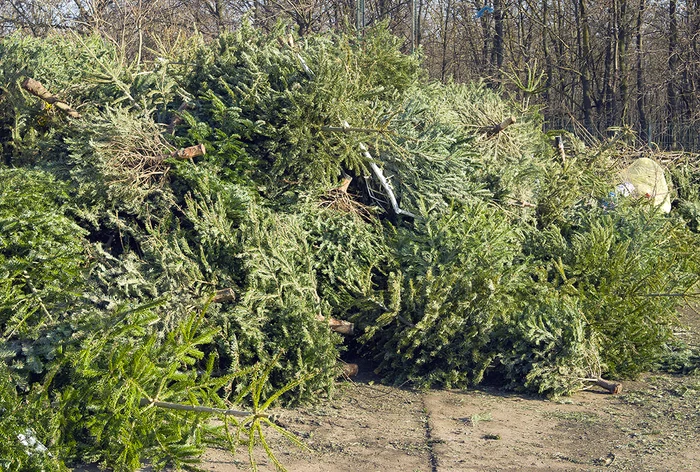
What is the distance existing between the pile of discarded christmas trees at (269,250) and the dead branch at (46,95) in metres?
0.02

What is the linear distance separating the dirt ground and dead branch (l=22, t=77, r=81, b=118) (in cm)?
354

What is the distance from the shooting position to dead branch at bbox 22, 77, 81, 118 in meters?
6.80

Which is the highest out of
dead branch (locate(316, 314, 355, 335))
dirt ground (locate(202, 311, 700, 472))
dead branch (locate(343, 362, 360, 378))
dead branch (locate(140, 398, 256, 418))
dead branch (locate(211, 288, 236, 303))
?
dead branch (locate(211, 288, 236, 303))

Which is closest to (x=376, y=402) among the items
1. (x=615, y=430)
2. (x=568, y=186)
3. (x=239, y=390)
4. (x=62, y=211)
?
(x=239, y=390)

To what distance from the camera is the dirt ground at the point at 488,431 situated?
4312mm

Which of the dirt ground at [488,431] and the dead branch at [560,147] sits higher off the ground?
the dead branch at [560,147]

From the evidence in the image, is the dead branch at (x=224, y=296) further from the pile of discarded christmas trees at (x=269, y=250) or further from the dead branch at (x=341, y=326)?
the dead branch at (x=341, y=326)

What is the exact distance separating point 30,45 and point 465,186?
4.73m

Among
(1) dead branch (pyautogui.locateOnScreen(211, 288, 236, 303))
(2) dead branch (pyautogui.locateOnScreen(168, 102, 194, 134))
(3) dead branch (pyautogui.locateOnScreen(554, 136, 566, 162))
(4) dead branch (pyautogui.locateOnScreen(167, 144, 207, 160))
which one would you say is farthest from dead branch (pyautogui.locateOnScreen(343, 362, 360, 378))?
(3) dead branch (pyautogui.locateOnScreen(554, 136, 566, 162))

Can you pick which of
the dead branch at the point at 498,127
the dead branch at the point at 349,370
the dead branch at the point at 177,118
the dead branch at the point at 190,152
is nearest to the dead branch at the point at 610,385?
the dead branch at the point at 349,370

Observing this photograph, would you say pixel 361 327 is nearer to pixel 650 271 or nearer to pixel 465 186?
pixel 465 186

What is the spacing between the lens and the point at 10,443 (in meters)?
3.58

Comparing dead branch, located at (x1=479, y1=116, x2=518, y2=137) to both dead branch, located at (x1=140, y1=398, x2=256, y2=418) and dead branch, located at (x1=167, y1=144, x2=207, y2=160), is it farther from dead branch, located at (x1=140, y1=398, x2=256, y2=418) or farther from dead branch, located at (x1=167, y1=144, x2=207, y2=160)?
dead branch, located at (x1=140, y1=398, x2=256, y2=418)

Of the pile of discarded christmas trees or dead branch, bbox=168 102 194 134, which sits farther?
dead branch, bbox=168 102 194 134
